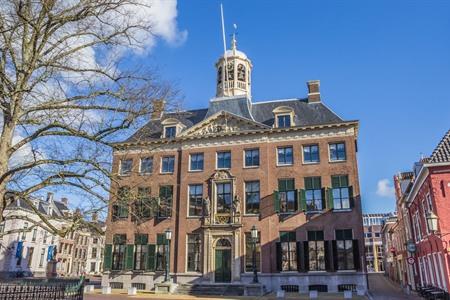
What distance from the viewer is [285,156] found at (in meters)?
30.5

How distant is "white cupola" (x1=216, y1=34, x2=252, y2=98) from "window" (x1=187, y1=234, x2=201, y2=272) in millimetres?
14024

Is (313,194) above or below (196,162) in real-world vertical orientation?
below

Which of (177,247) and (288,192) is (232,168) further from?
(177,247)

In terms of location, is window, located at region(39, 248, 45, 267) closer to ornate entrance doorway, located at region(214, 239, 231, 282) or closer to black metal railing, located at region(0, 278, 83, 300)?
ornate entrance doorway, located at region(214, 239, 231, 282)

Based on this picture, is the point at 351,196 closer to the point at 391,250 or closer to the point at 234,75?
the point at 234,75

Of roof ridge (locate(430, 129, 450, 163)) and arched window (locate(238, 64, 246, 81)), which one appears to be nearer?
roof ridge (locate(430, 129, 450, 163))

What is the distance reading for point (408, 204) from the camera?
2920cm

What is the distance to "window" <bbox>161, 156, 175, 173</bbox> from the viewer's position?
109ft

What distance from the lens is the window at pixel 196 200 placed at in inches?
1219

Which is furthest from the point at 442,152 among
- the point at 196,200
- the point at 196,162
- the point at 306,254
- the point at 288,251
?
the point at 196,162

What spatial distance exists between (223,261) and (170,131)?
12568 millimetres

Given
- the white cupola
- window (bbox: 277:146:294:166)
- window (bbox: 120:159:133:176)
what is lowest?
window (bbox: 120:159:133:176)

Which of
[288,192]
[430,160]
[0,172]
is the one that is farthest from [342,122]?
[0,172]

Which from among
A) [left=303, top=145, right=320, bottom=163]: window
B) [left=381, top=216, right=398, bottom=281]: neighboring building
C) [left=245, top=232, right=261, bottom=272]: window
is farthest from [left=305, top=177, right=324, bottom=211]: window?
[left=381, top=216, right=398, bottom=281]: neighboring building
